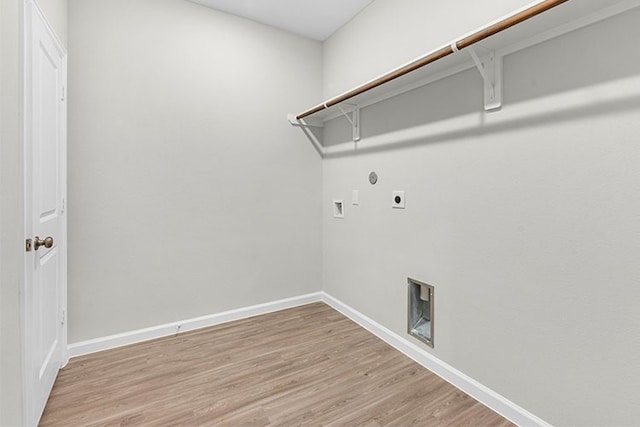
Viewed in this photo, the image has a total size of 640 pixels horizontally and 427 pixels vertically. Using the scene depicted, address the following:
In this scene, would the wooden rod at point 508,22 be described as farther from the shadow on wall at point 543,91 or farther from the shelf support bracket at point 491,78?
the shadow on wall at point 543,91

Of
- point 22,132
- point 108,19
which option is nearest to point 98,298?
point 22,132

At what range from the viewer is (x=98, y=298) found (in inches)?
83.3

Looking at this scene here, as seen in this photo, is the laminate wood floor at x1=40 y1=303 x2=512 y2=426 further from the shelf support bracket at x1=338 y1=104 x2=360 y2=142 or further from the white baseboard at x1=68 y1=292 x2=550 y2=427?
the shelf support bracket at x1=338 y1=104 x2=360 y2=142

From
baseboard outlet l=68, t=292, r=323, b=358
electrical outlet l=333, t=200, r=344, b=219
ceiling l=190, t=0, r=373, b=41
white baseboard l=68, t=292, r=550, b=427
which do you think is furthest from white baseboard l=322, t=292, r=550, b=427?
ceiling l=190, t=0, r=373, b=41

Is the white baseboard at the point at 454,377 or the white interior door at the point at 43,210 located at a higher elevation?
the white interior door at the point at 43,210

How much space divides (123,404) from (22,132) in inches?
56.7

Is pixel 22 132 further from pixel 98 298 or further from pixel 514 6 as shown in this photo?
pixel 514 6

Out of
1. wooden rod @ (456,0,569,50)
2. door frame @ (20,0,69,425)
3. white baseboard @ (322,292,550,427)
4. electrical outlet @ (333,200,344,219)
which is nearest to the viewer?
wooden rod @ (456,0,569,50)

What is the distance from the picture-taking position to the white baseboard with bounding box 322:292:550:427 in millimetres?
1448

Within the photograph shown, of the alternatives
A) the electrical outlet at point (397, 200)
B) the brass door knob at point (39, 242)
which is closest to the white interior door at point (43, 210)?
the brass door knob at point (39, 242)

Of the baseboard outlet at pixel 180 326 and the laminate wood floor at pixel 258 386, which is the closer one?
the laminate wood floor at pixel 258 386

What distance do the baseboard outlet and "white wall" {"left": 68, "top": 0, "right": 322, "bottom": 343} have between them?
0.17ft

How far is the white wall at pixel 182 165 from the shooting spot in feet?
6.75

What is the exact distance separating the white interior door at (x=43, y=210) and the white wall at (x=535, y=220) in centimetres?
203
